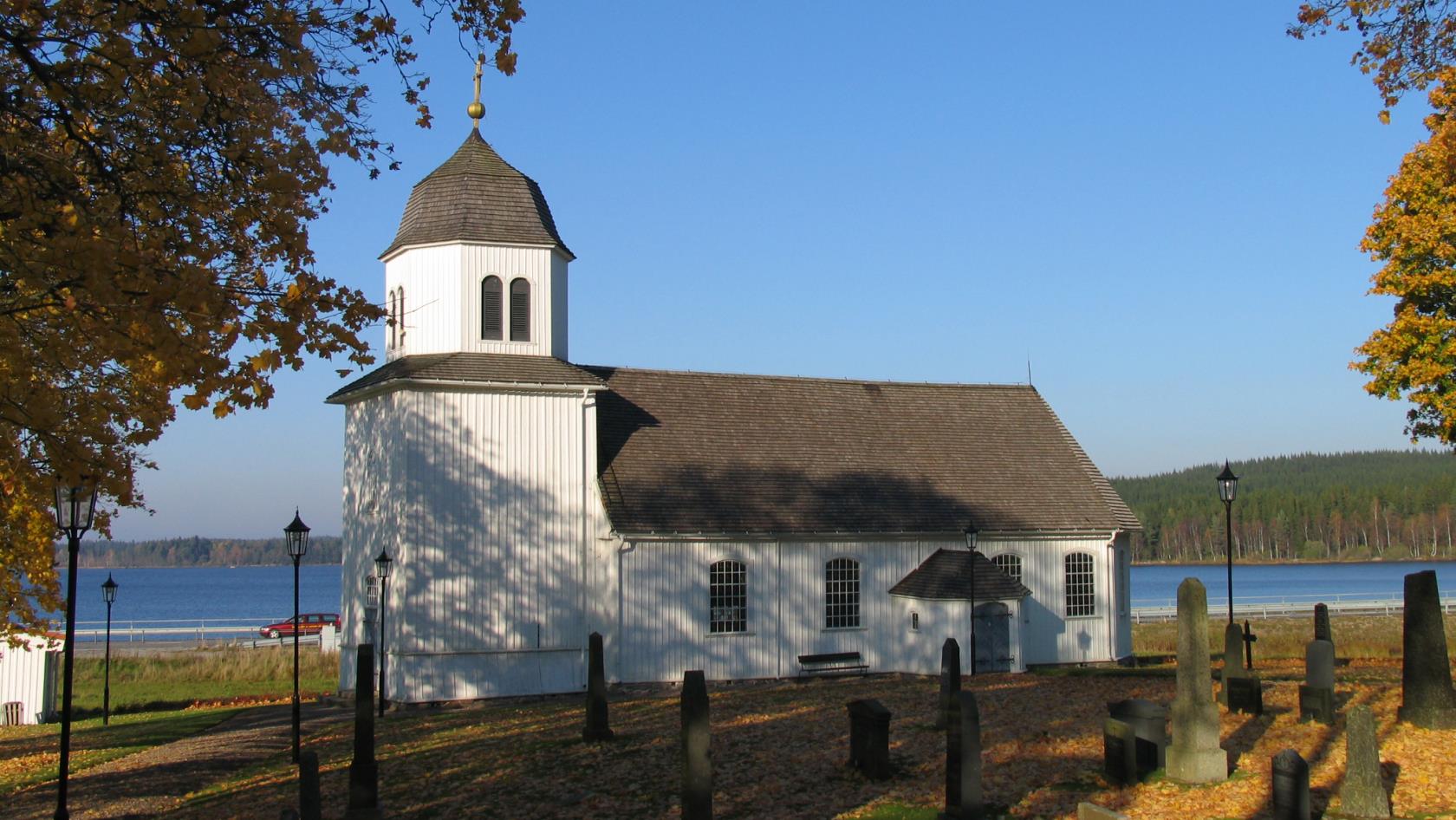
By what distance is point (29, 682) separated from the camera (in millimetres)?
30891

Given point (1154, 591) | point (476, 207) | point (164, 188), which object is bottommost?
point (1154, 591)

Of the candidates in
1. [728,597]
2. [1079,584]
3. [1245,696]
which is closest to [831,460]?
[728,597]

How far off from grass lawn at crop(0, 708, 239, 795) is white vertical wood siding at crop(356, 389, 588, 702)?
4389 millimetres

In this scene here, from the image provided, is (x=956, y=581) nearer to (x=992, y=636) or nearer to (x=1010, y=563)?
(x=992, y=636)

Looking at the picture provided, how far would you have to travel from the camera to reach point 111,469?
31.0 feet

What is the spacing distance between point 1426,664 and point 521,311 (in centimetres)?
1961

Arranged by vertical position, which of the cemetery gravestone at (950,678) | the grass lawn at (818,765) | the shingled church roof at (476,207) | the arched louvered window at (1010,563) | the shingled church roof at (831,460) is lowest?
the grass lawn at (818,765)

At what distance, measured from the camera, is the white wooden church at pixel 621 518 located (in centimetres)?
2589

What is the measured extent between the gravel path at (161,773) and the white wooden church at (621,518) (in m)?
3.43

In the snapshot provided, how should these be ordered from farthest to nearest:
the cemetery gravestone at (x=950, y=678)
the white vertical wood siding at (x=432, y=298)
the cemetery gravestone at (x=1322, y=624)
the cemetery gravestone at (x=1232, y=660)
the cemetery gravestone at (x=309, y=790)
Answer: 1. the white vertical wood siding at (x=432, y=298)
2. the cemetery gravestone at (x=1322, y=624)
3. the cemetery gravestone at (x=1232, y=660)
4. the cemetery gravestone at (x=950, y=678)
5. the cemetery gravestone at (x=309, y=790)

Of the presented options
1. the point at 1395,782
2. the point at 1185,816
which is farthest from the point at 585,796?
the point at 1395,782

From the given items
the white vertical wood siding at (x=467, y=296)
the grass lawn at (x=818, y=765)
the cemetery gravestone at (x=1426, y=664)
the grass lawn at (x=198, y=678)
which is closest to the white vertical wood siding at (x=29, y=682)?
the grass lawn at (x=198, y=678)

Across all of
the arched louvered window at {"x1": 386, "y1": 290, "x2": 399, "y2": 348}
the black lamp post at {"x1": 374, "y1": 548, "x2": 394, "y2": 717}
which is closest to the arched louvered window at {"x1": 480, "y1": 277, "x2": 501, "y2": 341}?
Result: the arched louvered window at {"x1": 386, "y1": 290, "x2": 399, "y2": 348}

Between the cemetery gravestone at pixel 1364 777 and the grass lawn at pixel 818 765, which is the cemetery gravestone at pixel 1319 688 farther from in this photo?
the cemetery gravestone at pixel 1364 777
